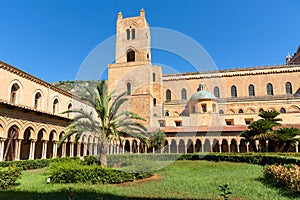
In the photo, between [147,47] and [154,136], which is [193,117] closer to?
[154,136]

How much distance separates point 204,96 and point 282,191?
82.2ft

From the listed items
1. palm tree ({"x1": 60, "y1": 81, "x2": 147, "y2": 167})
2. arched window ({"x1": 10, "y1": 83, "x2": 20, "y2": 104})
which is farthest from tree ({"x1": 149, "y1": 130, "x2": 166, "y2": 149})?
arched window ({"x1": 10, "y1": 83, "x2": 20, "y2": 104})

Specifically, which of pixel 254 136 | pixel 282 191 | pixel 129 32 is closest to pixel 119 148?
pixel 254 136

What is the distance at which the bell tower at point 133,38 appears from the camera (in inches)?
1435

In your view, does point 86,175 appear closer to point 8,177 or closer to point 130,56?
point 8,177

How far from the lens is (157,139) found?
91.1 feet

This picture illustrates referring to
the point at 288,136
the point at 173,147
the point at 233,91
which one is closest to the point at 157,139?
the point at 173,147

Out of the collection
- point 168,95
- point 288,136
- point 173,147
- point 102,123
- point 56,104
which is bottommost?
point 173,147

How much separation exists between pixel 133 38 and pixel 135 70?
5.16 metres

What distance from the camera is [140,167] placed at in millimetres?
12789

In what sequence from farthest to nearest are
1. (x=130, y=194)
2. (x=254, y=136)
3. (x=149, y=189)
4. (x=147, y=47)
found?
1. (x=147, y=47)
2. (x=254, y=136)
3. (x=149, y=189)
4. (x=130, y=194)

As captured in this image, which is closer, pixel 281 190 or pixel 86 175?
pixel 281 190

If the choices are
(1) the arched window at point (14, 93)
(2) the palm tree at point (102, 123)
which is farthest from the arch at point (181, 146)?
(1) the arched window at point (14, 93)

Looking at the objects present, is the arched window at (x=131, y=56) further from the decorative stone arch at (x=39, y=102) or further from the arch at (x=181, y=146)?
the decorative stone arch at (x=39, y=102)
